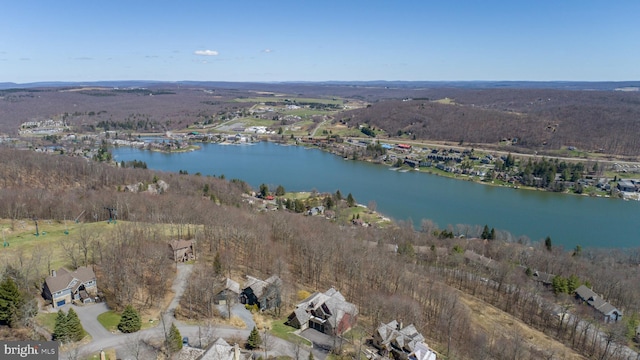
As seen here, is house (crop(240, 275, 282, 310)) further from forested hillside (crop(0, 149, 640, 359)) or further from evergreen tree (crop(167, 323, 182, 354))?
evergreen tree (crop(167, 323, 182, 354))

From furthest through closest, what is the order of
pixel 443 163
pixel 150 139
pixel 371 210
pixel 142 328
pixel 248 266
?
pixel 150 139, pixel 443 163, pixel 371 210, pixel 248 266, pixel 142 328

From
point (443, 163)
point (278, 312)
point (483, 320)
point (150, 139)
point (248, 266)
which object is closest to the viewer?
point (278, 312)

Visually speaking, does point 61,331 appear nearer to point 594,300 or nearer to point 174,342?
point 174,342

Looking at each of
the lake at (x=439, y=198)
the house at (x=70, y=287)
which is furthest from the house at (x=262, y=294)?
the lake at (x=439, y=198)

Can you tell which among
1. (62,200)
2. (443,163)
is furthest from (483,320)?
(443,163)

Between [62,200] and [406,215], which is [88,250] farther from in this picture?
[406,215]

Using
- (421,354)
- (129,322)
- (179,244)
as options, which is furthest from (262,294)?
(421,354)
